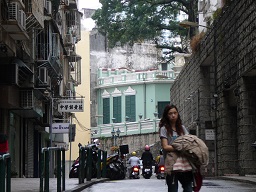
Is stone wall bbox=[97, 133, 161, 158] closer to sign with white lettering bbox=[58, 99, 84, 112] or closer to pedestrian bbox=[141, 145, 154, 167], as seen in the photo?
pedestrian bbox=[141, 145, 154, 167]

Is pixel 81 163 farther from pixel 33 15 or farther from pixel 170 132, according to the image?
pixel 170 132

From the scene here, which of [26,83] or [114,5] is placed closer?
[26,83]

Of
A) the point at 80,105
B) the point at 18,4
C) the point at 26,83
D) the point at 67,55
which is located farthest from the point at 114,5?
the point at 18,4

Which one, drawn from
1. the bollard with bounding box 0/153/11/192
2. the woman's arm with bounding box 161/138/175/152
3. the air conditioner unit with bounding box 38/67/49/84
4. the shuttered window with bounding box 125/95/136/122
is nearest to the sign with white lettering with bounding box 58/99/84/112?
the air conditioner unit with bounding box 38/67/49/84

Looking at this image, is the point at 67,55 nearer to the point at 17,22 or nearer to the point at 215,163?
the point at 215,163

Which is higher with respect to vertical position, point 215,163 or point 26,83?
point 26,83

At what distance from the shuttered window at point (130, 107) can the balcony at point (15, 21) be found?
158ft

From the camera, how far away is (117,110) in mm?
75750

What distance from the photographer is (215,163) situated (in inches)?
1438

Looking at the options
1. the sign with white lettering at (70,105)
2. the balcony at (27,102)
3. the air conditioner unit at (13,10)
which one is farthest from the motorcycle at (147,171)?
the air conditioner unit at (13,10)

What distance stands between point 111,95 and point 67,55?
26.4 metres

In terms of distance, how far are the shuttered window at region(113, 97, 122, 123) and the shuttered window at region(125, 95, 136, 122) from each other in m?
0.73

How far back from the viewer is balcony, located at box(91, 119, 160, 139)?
67.3 metres

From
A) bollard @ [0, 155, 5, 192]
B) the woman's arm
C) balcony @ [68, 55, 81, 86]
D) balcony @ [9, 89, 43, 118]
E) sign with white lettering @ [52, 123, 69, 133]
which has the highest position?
balcony @ [68, 55, 81, 86]
